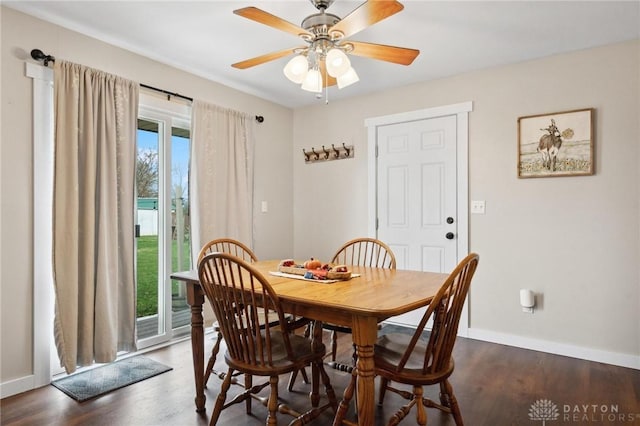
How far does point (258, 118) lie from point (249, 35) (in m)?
1.36

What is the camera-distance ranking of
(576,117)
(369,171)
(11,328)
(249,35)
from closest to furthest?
(11,328) < (249,35) < (576,117) < (369,171)

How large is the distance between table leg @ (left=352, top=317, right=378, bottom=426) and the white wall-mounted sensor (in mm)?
2215

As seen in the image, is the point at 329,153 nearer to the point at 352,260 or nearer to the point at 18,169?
the point at 352,260

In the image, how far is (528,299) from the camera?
3.15 m

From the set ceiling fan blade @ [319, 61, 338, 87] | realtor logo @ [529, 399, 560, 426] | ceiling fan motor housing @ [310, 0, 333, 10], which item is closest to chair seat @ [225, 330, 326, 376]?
realtor logo @ [529, 399, 560, 426]

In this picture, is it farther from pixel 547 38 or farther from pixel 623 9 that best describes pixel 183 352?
pixel 623 9

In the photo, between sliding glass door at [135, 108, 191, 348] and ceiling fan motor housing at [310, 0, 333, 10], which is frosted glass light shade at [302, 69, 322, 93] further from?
sliding glass door at [135, 108, 191, 348]

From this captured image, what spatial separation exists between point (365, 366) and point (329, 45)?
167 centimetres

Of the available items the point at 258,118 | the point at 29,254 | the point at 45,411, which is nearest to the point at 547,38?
the point at 258,118

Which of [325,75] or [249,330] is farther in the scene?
[325,75]

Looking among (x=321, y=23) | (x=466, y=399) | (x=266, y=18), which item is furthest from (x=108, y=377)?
(x=321, y=23)

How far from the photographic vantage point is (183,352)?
307cm

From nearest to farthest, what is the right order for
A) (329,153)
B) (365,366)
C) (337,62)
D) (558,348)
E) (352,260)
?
(365,366), (337,62), (352,260), (558,348), (329,153)

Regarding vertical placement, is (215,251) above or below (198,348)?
above
